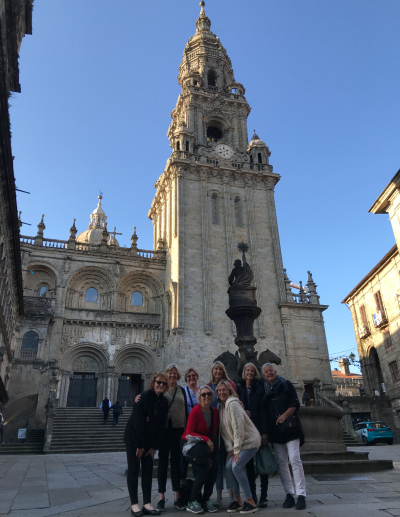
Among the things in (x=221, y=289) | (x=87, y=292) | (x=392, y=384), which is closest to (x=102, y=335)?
(x=87, y=292)

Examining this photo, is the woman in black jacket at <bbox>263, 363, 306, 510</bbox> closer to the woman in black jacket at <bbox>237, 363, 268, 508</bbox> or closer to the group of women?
the group of women

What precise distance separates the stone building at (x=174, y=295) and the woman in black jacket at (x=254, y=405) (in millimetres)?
21695

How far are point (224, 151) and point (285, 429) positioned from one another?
34.3 m

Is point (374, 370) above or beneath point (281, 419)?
above

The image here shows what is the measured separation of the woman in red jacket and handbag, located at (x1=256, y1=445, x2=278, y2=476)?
0.65 m

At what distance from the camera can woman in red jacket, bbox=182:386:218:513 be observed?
210 inches

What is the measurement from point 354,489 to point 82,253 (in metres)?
30.1

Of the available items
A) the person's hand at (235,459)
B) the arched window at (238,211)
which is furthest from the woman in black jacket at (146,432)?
the arched window at (238,211)

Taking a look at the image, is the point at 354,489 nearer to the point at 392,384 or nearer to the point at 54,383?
the point at 54,383

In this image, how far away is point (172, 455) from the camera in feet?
19.7

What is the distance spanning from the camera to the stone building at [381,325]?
28.5 m

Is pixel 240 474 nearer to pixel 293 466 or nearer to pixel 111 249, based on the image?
pixel 293 466

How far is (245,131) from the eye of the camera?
41281mm

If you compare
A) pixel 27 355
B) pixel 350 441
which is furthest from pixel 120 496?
pixel 27 355
